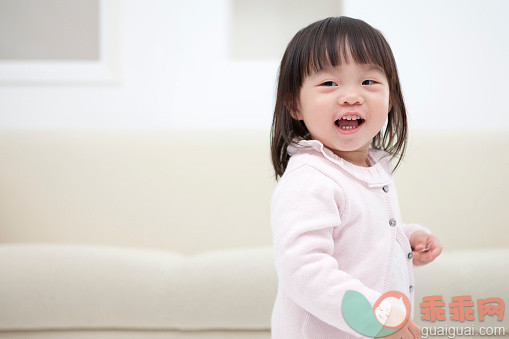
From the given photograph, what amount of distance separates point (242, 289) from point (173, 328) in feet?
0.63

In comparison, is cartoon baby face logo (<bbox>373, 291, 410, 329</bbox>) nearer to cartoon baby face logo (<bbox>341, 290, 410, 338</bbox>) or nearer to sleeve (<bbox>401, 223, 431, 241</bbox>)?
cartoon baby face logo (<bbox>341, 290, 410, 338</bbox>)

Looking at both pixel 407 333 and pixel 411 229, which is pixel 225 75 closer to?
pixel 411 229

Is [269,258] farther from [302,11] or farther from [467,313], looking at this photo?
[302,11]

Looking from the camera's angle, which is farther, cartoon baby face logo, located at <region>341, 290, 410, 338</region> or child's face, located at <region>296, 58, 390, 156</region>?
child's face, located at <region>296, 58, 390, 156</region>

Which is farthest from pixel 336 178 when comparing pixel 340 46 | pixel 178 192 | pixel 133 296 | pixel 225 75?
pixel 225 75

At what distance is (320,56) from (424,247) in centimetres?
38

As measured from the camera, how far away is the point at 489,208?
1.64 metres

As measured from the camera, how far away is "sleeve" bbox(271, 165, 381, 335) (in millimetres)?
641

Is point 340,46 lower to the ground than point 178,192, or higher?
higher

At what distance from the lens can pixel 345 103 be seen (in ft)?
2.48

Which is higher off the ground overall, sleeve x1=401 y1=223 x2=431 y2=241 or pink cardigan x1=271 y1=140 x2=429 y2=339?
pink cardigan x1=271 y1=140 x2=429 y2=339

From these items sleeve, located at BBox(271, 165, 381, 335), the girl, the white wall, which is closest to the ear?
the girl

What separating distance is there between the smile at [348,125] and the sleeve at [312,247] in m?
0.09

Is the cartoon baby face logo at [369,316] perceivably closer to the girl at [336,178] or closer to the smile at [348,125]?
the girl at [336,178]
